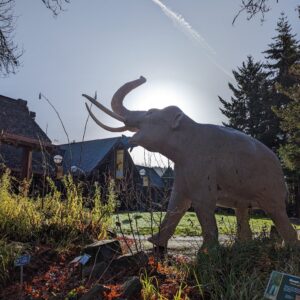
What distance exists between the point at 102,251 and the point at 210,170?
54.1 inches

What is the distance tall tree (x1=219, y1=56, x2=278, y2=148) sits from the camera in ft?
90.1

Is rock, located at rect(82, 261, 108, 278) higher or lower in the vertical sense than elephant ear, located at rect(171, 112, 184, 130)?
lower

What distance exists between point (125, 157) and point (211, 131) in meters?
19.0

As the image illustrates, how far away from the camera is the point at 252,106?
2881 centimetres

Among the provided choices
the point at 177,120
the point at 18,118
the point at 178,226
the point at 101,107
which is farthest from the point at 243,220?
the point at 18,118

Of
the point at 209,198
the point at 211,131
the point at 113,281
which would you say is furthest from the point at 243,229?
the point at 113,281

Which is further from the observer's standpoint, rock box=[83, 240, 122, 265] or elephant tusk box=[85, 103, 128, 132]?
elephant tusk box=[85, 103, 128, 132]

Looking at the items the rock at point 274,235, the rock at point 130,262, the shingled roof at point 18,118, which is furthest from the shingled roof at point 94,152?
the rock at point 130,262

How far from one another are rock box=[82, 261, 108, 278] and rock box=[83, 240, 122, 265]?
0.50 feet

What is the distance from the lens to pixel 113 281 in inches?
122

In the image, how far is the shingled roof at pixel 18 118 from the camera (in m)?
19.5

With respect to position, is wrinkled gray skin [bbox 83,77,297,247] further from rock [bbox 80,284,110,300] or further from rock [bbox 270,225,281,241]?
rock [bbox 80,284,110,300]

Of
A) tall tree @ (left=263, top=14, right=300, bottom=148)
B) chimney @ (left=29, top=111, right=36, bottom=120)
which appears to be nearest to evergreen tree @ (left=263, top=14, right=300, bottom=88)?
tall tree @ (left=263, top=14, right=300, bottom=148)

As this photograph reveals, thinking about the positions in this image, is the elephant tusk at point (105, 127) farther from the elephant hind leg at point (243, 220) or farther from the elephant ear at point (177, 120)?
the elephant hind leg at point (243, 220)
